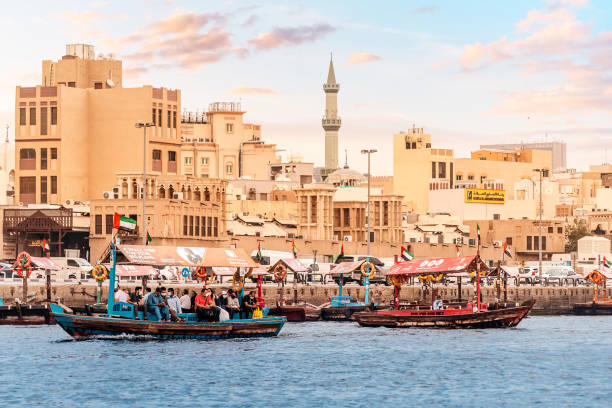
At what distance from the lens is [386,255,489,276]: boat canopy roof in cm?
7538

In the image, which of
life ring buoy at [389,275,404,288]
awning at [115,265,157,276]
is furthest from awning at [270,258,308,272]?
life ring buoy at [389,275,404,288]

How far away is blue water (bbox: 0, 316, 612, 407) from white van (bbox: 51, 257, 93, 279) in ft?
108

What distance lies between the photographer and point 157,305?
63.8 meters

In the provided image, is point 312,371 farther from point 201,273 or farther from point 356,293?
point 356,293

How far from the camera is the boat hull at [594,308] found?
11244cm

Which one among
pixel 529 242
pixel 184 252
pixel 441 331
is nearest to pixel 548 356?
pixel 441 331

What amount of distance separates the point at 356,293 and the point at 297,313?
67.2 ft

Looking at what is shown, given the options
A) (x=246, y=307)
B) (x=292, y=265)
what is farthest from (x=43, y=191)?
(x=246, y=307)

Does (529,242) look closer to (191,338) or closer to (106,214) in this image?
(106,214)

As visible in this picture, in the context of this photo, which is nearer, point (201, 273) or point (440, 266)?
point (201, 273)

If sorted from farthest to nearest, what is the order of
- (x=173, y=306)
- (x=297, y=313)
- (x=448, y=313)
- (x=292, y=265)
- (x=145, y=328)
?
1. (x=292, y=265)
2. (x=297, y=313)
3. (x=448, y=313)
4. (x=173, y=306)
5. (x=145, y=328)

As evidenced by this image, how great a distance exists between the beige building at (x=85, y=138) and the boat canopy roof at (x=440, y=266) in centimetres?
7655

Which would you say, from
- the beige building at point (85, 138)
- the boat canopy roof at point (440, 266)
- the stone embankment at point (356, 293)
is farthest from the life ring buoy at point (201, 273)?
the beige building at point (85, 138)

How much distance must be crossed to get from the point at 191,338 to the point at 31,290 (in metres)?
32.8
